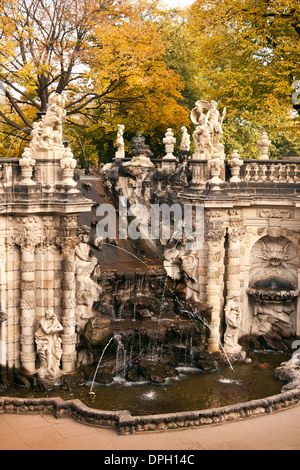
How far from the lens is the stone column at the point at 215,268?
77.7 ft

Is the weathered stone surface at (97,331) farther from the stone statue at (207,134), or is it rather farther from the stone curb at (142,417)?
the stone statue at (207,134)

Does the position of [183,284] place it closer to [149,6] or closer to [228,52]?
[228,52]

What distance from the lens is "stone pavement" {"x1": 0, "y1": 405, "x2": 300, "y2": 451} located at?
16188 millimetres

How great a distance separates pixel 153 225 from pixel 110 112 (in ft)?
35.4

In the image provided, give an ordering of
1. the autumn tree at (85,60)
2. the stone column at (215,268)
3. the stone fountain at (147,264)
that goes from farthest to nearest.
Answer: the autumn tree at (85,60) → the stone column at (215,268) → the stone fountain at (147,264)

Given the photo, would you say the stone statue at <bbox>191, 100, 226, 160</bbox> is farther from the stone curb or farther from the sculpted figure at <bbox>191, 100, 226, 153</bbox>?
the stone curb

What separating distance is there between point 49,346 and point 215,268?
6.28m

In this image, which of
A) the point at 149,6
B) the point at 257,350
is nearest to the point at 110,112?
the point at 149,6

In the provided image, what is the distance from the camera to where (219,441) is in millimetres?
16531

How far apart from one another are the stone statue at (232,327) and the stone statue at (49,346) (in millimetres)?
6008

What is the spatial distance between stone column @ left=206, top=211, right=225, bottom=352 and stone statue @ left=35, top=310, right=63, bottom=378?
550 cm

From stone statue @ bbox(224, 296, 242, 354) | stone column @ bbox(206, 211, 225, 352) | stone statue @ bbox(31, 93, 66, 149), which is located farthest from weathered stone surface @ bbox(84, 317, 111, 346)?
stone statue @ bbox(31, 93, 66, 149)

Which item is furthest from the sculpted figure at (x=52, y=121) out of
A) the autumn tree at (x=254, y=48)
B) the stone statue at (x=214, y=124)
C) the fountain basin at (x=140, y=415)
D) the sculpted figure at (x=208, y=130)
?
the autumn tree at (x=254, y=48)

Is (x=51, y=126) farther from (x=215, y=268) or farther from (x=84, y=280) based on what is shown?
(x=215, y=268)
